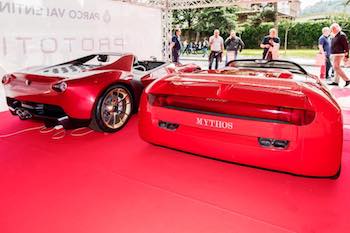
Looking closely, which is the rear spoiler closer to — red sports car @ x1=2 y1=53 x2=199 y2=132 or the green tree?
red sports car @ x1=2 y1=53 x2=199 y2=132

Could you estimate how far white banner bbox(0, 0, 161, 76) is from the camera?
5.12 m

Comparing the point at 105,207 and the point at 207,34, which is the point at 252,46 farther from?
the point at 105,207

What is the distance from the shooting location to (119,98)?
3666mm

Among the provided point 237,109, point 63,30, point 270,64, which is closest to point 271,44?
point 270,64

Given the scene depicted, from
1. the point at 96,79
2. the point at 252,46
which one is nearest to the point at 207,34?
the point at 252,46

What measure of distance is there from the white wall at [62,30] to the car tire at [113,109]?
2686 mm

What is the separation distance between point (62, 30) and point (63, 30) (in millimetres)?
24

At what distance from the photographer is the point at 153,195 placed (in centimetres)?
212

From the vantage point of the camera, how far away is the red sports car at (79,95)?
10.0 ft

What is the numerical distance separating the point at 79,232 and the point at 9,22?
15.5 feet

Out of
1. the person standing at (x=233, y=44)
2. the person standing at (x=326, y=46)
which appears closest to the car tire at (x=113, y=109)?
the person standing at (x=233, y=44)

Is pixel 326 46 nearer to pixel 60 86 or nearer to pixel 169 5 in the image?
pixel 169 5

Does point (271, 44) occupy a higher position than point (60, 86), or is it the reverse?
point (271, 44)

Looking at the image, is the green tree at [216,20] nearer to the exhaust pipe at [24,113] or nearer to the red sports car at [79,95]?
the red sports car at [79,95]
